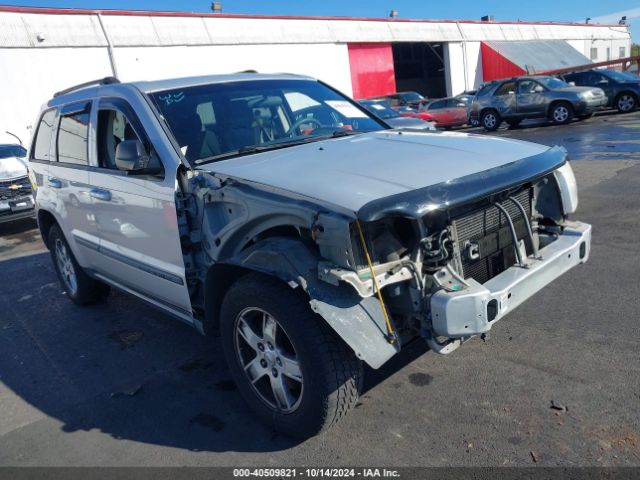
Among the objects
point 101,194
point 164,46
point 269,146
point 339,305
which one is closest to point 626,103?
point 164,46

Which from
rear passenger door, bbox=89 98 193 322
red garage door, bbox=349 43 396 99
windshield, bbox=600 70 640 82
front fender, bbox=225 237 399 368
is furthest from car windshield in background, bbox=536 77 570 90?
front fender, bbox=225 237 399 368

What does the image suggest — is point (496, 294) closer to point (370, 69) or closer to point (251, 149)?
point (251, 149)

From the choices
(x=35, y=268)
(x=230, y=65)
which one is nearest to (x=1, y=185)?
(x=35, y=268)

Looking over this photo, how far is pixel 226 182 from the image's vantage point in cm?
308

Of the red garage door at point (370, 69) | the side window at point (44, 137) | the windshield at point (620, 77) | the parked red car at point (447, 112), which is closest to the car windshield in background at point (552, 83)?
the windshield at point (620, 77)

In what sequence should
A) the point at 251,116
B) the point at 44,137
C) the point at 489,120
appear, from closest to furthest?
the point at 251,116 < the point at 44,137 < the point at 489,120

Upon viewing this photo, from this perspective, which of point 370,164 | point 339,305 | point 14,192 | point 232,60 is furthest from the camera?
point 232,60

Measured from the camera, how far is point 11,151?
11.6 meters

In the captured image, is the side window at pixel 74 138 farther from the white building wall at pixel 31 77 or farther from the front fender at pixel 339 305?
the white building wall at pixel 31 77

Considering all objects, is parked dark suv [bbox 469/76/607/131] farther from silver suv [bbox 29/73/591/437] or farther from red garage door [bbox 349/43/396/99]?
silver suv [bbox 29/73/591/437]

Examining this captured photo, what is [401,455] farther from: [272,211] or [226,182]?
[226,182]

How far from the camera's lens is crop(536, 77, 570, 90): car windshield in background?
57.6 feet

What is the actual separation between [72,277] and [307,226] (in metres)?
3.80

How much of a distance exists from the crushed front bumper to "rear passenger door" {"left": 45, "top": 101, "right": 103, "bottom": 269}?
314 cm
